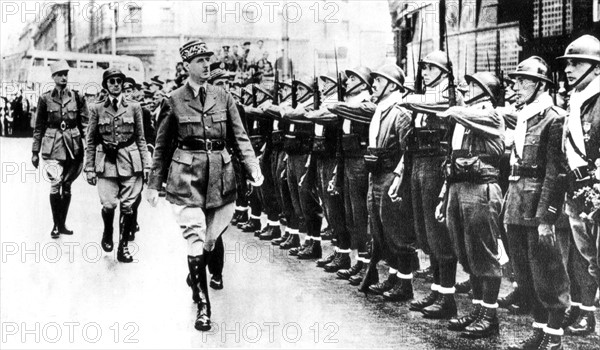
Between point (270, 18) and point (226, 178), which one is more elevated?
point (270, 18)

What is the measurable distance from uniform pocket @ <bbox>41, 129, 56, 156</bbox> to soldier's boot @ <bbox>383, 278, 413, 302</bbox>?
353 centimetres

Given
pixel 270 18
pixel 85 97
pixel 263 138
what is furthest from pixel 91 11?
pixel 263 138

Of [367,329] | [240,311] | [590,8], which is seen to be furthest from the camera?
[590,8]

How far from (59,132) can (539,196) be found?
4.58 meters

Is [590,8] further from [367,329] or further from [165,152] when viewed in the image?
[165,152]

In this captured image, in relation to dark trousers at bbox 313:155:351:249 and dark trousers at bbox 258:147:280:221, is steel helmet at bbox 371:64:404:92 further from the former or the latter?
dark trousers at bbox 258:147:280:221

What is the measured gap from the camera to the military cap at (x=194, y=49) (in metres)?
4.34

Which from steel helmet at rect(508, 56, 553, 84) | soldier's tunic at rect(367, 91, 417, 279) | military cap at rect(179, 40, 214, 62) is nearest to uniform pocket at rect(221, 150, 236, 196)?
military cap at rect(179, 40, 214, 62)

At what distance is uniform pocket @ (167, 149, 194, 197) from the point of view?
14.3ft

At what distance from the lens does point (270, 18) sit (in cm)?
607

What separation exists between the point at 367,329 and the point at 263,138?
127 inches

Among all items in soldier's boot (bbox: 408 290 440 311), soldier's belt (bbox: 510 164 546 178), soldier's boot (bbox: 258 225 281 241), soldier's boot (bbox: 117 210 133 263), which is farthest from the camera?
soldier's boot (bbox: 258 225 281 241)

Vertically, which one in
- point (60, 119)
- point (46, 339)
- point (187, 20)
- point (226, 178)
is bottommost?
point (46, 339)

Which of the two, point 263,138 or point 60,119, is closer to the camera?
point 60,119
